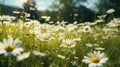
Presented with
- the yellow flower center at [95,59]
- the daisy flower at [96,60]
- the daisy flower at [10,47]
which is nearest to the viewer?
the daisy flower at [10,47]

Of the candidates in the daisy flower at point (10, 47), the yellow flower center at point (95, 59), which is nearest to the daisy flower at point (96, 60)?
the yellow flower center at point (95, 59)

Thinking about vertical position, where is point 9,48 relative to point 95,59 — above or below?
above

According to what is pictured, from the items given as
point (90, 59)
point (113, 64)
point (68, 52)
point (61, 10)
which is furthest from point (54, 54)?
point (61, 10)

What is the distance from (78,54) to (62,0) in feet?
118

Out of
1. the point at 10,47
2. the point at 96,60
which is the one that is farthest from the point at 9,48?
the point at 96,60

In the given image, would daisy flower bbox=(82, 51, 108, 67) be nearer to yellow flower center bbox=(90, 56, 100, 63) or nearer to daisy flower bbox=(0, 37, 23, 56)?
yellow flower center bbox=(90, 56, 100, 63)

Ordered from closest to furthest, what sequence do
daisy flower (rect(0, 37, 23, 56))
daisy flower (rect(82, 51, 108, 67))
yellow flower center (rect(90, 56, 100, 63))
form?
1. daisy flower (rect(0, 37, 23, 56))
2. daisy flower (rect(82, 51, 108, 67))
3. yellow flower center (rect(90, 56, 100, 63))

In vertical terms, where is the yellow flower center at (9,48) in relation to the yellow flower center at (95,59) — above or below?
above

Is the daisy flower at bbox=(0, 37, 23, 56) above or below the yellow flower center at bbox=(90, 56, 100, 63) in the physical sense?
above

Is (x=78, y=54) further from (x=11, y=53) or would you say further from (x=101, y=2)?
(x=101, y=2)

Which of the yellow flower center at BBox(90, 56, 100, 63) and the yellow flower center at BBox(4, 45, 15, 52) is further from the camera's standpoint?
the yellow flower center at BBox(90, 56, 100, 63)

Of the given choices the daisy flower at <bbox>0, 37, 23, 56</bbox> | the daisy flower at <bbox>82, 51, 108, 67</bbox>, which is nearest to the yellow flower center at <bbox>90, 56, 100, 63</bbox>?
the daisy flower at <bbox>82, 51, 108, 67</bbox>

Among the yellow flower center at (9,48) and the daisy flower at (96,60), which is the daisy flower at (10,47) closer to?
the yellow flower center at (9,48)

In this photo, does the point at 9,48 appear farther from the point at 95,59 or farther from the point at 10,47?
the point at 95,59
